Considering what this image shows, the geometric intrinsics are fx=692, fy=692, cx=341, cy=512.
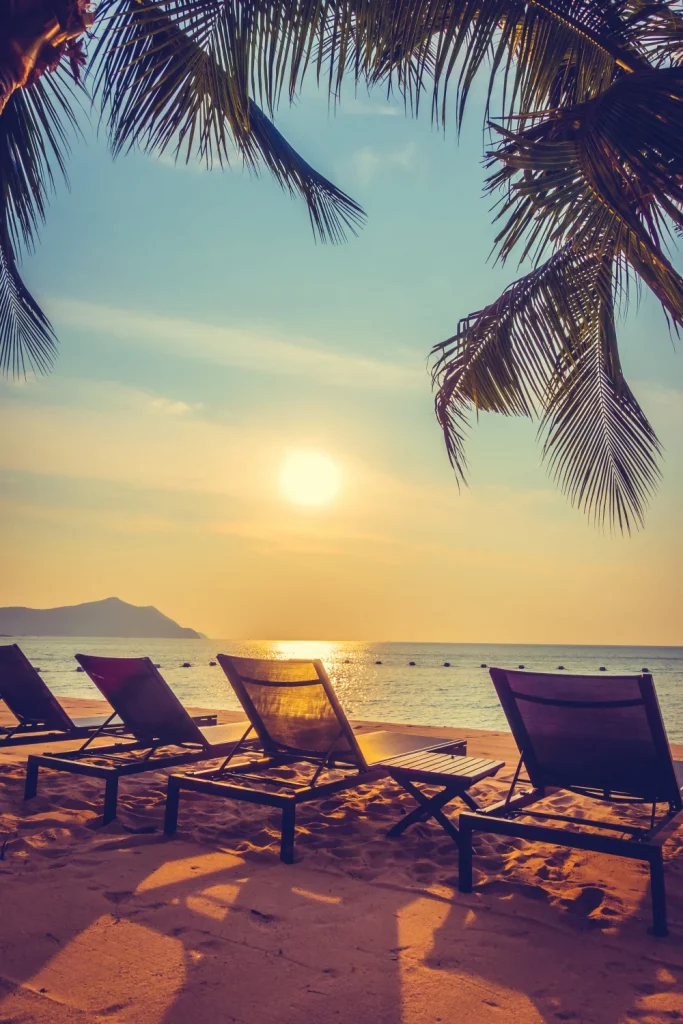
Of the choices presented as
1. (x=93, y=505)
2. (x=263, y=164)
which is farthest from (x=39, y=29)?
(x=93, y=505)

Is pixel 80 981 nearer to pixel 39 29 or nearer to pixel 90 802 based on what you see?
pixel 90 802

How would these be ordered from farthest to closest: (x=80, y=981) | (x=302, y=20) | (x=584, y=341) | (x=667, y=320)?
1. (x=584, y=341)
2. (x=667, y=320)
3. (x=302, y=20)
4. (x=80, y=981)

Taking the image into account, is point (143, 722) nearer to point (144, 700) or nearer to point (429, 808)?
point (144, 700)

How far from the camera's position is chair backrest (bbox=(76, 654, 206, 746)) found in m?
3.96

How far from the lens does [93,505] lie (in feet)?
95.1

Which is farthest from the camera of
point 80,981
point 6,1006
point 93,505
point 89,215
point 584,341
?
point 93,505

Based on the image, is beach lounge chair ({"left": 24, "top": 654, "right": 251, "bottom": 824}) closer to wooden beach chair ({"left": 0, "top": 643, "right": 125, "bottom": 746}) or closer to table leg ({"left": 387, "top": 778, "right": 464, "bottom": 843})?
wooden beach chair ({"left": 0, "top": 643, "right": 125, "bottom": 746})

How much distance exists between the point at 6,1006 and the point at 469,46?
4.06 metres

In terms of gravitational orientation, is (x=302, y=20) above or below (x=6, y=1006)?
above

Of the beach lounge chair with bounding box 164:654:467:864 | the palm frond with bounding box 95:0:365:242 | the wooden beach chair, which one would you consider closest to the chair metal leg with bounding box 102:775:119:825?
the beach lounge chair with bounding box 164:654:467:864

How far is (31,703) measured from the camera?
4.71 m

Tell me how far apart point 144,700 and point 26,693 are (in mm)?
1158

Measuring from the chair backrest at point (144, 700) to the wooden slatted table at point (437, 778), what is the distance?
1191 mm

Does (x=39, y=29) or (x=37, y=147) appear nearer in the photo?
(x=39, y=29)
